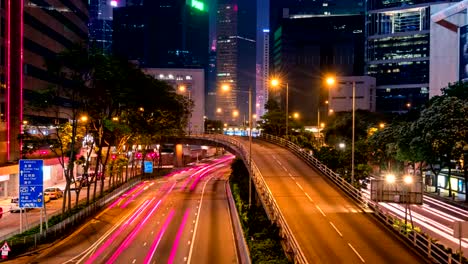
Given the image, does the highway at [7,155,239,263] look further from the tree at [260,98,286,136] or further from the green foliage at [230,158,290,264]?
the tree at [260,98,286,136]

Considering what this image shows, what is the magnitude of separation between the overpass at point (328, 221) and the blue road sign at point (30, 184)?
1539 cm

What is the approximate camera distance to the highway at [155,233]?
106 ft

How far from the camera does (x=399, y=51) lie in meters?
→ 158

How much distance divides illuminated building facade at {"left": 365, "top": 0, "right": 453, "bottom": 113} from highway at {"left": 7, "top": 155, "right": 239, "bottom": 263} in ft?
349

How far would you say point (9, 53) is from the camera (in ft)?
180

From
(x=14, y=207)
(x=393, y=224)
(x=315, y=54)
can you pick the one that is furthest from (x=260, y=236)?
(x=315, y=54)

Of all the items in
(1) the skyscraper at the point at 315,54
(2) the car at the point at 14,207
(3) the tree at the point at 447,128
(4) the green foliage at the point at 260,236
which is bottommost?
(2) the car at the point at 14,207

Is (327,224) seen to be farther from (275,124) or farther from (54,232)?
(275,124)

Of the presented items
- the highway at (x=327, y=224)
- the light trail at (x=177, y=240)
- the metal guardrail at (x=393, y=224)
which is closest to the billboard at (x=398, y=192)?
the metal guardrail at (x=393, y=224)

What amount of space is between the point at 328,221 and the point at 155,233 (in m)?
15.1

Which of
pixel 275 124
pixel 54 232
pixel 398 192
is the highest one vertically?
pixel 275 124

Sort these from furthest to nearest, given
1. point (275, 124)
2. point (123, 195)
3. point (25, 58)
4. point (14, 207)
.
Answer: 1. point (275, 124)
2. point (25, 58)
3. point (123, 195)
4. point (14, 207)

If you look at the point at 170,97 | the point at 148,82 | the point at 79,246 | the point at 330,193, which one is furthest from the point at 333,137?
the point at 79,246

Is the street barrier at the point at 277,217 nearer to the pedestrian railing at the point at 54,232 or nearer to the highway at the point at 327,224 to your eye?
the highway at the point at 327,224
